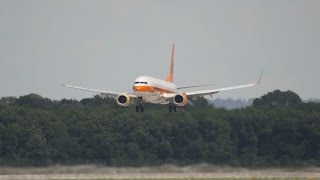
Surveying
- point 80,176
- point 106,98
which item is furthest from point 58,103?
point 80,176

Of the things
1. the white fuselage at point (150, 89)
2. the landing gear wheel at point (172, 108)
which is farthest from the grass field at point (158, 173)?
the white fuselage at point (150, 89)

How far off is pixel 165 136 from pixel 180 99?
15.5 metres

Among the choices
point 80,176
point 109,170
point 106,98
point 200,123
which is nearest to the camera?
point 80,176

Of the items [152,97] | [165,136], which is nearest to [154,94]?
[152,97]

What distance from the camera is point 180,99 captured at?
126 metres

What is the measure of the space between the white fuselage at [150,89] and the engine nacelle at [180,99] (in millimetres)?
1100

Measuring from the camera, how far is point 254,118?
453ft

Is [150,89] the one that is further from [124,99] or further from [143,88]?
[124,99]

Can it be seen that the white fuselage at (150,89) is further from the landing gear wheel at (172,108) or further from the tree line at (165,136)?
the tree line at (165,136)

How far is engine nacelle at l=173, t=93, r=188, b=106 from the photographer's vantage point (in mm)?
126375

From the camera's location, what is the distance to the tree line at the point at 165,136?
438ft

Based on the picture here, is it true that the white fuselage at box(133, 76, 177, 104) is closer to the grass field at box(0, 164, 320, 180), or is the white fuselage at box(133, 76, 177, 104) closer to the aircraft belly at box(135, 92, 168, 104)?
the aircraft belly at box(135, 92, 168, 104)

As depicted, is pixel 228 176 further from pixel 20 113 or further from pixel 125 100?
pixel 20 113

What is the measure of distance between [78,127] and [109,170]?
2005 centimetres
